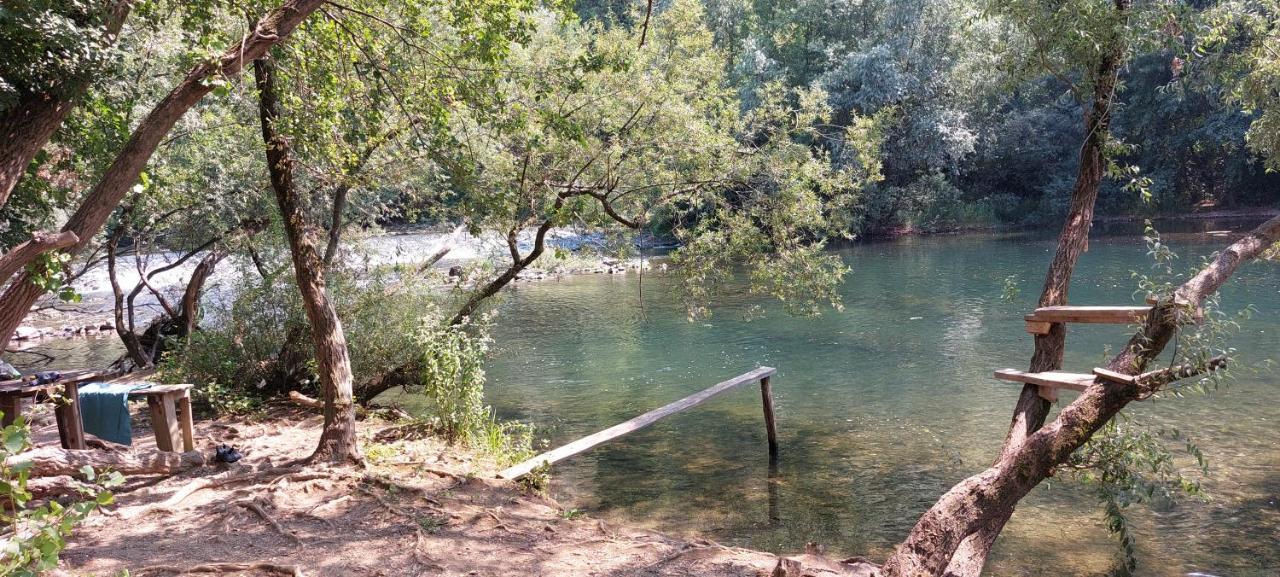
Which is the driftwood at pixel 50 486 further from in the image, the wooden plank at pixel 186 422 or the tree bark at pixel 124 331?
the tree bark at pixel 124 331

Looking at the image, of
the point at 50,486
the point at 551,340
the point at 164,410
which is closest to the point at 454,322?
the point at 164,410

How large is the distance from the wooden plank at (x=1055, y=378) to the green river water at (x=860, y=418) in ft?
3.35

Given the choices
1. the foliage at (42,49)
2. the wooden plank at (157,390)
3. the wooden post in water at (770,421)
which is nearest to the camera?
the foliage at (42,49)

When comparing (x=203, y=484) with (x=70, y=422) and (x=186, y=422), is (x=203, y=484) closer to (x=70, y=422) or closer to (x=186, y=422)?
(x=70, y=422)

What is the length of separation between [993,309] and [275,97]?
53.7ft

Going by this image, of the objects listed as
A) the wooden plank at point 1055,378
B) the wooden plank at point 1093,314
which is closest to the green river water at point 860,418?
the wooden plank at point 1093,314

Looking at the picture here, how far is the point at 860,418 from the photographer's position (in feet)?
38.5

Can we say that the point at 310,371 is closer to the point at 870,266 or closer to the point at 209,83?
the point at 209,83

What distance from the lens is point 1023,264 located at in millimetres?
25797

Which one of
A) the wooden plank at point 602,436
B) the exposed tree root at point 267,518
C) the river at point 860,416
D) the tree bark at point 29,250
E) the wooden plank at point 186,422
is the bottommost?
the river at point 860,416

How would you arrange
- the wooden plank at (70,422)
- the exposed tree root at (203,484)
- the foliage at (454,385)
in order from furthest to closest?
the foliage at (454,385) < the wooden plank at (70,422) < the exposed tree root at (203,484)

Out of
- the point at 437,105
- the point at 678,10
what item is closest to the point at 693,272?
the point at 678,10

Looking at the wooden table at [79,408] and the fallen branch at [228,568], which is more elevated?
the wooden table at [79,408]

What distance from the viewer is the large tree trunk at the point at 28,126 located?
425cm
